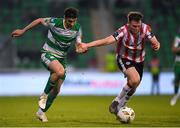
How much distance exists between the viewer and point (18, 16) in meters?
30.9

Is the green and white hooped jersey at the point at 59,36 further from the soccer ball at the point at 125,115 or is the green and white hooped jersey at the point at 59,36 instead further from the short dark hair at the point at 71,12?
the soccer ball at the point at 125,115

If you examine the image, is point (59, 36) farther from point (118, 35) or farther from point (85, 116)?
point (85, 116)

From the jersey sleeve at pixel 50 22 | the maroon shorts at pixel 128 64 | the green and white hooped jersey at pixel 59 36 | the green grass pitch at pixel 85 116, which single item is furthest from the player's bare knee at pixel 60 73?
the maroon shorts at pixel 128 64

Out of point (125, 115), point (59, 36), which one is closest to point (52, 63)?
point (59, 36)

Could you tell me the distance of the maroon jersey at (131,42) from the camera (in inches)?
468

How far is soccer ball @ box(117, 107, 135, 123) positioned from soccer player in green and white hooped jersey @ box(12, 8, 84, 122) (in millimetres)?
1328

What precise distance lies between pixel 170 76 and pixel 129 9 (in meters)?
6.24

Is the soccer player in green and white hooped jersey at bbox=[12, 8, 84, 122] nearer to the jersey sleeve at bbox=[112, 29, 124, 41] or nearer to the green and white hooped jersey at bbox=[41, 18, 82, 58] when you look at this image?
the green and white hooped jersey at bbox=[41, 18, 82, 58]

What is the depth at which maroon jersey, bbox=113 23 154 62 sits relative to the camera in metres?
11.9

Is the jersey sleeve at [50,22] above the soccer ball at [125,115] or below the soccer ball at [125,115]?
above

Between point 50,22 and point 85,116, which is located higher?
point 50,22

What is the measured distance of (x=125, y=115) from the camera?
11781 millimetres

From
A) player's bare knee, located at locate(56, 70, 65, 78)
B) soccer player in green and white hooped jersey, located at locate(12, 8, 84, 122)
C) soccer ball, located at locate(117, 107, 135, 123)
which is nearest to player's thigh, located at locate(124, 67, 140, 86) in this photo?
soccer ball, located at locate(117, 107, 135, 123)

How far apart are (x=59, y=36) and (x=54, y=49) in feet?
0.92
